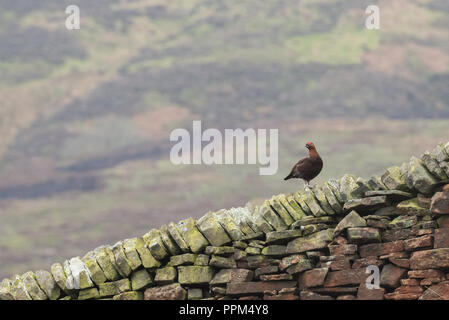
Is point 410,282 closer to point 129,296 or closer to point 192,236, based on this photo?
point 192,236

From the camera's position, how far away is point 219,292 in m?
11.8

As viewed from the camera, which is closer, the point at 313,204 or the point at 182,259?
the point at 313,204

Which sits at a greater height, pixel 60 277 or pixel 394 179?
pixel 394 179

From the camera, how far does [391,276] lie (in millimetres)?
10961

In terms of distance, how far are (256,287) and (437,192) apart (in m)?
3.39

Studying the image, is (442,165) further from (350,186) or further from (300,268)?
(300,268)

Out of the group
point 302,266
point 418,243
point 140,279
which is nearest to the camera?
point 418,243

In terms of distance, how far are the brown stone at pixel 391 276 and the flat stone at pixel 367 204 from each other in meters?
0.99

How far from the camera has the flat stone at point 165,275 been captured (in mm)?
11961

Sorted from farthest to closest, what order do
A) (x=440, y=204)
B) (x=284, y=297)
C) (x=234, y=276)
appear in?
(x=234, y=276) < (x=284, y=297) < (x=440, y=204)

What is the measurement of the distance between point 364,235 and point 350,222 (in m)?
0.32

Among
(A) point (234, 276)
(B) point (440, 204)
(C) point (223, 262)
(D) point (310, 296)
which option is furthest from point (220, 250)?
(B) point (440, 204)

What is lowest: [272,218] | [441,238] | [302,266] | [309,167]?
[302,266]
